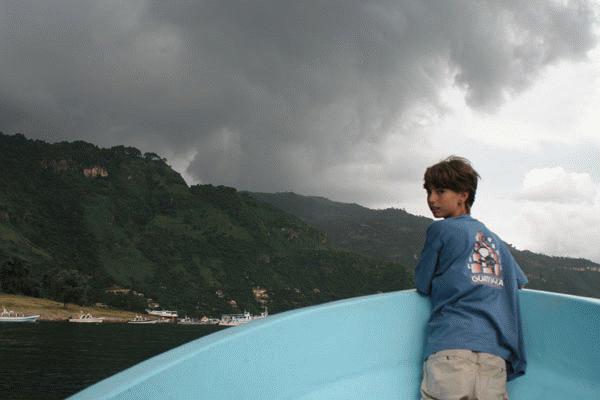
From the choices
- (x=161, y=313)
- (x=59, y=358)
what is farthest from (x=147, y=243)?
(x=59, y=358)

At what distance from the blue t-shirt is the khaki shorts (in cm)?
3

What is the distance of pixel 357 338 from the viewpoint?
5.74ft

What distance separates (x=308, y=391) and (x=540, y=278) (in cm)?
17836

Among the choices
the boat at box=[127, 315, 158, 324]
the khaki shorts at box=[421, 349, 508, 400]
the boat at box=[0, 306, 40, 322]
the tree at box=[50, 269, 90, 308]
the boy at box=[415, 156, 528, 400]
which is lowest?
the boat at box=[127, 315, 158, 324]

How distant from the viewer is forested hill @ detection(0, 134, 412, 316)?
92.9m

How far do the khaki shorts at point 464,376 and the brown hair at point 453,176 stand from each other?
600 millimetres

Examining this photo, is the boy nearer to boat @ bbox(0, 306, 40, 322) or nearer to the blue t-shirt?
the blue t-shirt

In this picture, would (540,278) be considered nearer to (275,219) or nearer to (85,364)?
(275,219)

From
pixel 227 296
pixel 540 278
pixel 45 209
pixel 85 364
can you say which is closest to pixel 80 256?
pixel 45 209

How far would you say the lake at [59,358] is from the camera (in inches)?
1024

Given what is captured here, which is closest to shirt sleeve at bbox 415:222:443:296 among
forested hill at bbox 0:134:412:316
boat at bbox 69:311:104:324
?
boat at bbox 69:311:104:324

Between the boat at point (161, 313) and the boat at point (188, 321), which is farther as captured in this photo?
the boat at point (161, 313)

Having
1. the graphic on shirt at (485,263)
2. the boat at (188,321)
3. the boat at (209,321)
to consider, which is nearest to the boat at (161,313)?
the boat at (188,321)

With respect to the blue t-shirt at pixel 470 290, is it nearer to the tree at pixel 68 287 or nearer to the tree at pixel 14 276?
the tree at pixel 68 287
